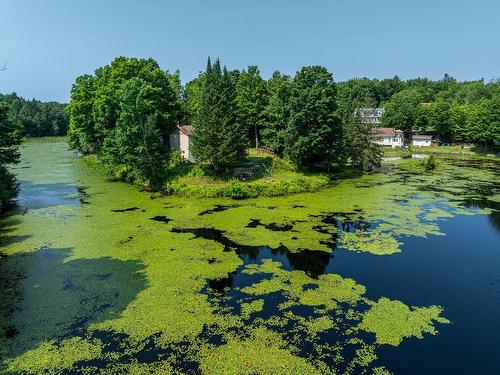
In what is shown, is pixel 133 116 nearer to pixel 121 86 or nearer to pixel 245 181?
pixel 121 86

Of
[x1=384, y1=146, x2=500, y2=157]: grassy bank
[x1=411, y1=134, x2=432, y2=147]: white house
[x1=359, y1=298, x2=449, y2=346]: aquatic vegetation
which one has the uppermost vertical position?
[x1=411, y1=134, x2=432, y2=147]: white house

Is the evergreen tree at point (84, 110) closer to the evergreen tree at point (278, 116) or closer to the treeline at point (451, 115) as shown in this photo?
the evergreen tree at point (278, 116)

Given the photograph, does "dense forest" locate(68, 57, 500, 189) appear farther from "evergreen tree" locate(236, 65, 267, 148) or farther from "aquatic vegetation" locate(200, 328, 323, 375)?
"aquatic vegetation" locate(200, 328, 323, 375)

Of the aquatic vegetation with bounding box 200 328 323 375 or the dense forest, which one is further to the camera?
the dense forest

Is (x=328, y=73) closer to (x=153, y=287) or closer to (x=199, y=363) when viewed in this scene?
(x=153, y=287)

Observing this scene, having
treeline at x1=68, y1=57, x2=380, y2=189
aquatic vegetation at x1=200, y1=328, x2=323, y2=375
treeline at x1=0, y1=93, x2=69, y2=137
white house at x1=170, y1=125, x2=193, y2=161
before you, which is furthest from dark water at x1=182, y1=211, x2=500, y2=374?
treeline at x1=0, y1=93, x2=69, y2=137

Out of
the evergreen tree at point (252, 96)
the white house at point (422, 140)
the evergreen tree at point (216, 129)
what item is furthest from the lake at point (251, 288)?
the white house at point (422, 140)

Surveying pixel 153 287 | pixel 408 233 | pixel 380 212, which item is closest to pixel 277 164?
pixel 380 212
